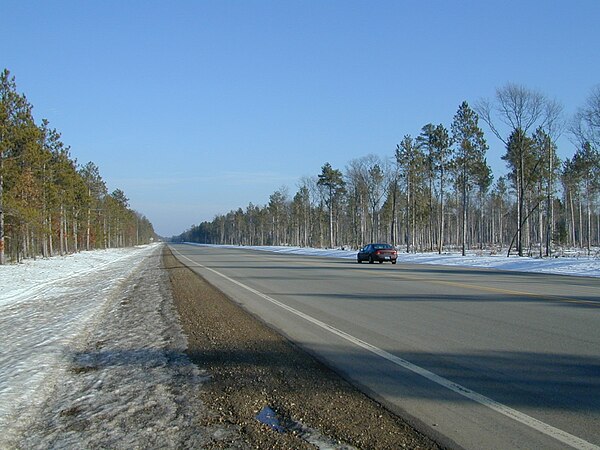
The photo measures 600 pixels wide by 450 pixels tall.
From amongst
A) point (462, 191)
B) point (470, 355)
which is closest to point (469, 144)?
point (462, 191)

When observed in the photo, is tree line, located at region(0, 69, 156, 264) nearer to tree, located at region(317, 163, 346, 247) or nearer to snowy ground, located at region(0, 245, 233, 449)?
snowy ground, located at region(0, 245, 233, 449)

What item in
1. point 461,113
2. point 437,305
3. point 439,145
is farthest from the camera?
point 439,145

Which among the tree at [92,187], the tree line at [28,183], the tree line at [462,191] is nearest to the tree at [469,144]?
the tree line at [462,191]

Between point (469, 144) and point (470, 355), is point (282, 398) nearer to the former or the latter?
point (470, 355)

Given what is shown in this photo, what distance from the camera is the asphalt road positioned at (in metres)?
4.62

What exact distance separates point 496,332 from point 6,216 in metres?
36.1

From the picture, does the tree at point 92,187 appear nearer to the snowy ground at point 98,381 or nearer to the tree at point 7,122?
the tree at point 7,122

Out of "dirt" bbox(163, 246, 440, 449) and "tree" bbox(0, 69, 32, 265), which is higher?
"tree" bbox(0, 69, 32, 265)

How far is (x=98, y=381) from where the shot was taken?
21.4 ft

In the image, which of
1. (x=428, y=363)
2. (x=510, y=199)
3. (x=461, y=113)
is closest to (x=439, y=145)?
(x=461, y=113)

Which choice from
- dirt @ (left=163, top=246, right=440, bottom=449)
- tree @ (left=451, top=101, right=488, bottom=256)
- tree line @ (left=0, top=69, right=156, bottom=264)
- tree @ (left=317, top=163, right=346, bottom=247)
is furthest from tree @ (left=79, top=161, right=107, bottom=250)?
dirt @ (left=163, top=246, right=440, bottom=449)

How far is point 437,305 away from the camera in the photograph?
12.4m

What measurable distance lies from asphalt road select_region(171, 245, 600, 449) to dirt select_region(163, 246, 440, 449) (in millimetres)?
276

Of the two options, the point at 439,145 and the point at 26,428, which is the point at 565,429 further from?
the point at 439,145
